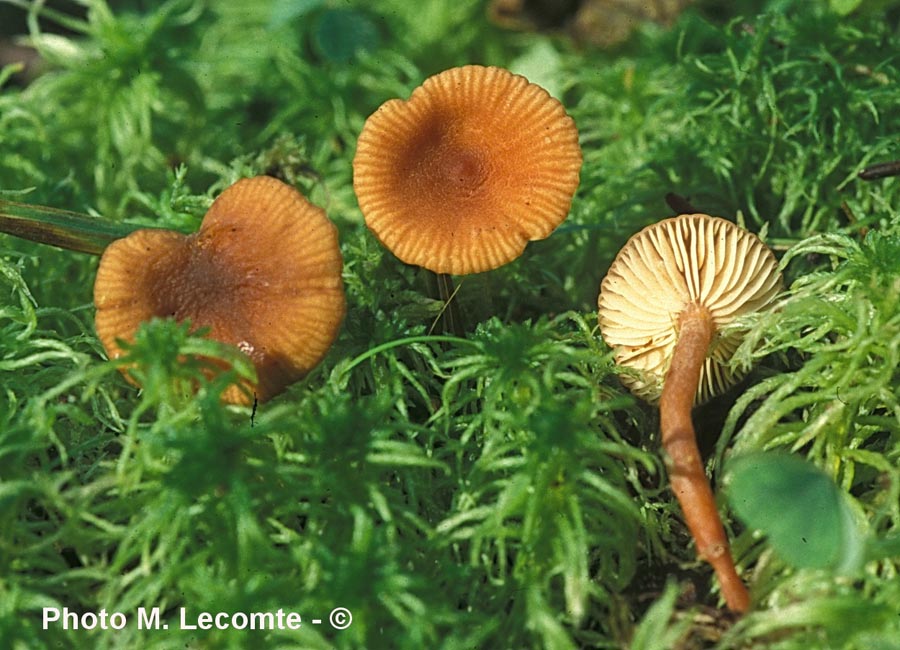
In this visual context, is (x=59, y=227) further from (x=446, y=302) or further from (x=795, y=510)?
(x=795, y=510)

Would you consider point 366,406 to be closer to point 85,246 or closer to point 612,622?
point 612,622

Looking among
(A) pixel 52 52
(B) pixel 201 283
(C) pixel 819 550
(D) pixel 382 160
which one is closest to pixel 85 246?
(B) pixel 201 283

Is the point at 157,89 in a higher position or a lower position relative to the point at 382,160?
higher

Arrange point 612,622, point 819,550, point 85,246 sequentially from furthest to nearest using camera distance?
1. point 85,246
2. point 612,622
3. point 819,550

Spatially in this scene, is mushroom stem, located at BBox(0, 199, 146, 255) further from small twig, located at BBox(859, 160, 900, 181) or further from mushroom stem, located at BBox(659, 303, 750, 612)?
small twig, located at BBox(859, 160, 900, 181)
